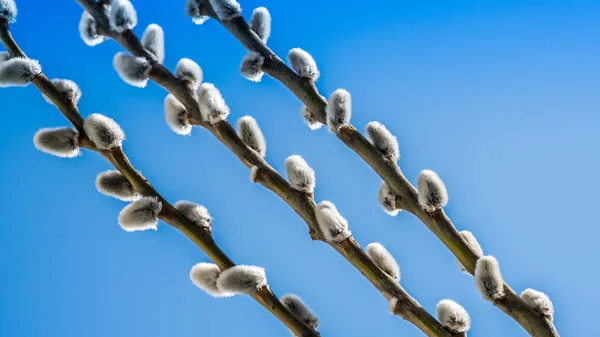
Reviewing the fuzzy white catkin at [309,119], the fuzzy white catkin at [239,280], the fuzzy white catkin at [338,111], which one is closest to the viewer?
the fuzzy white catkin at [239,280]

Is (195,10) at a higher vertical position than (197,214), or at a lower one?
higher

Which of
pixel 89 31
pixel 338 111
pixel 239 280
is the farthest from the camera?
pixel 89 31

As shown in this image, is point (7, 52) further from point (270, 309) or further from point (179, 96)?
point (270, 309)

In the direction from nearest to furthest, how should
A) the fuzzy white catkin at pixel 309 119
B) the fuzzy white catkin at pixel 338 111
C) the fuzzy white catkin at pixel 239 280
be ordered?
the fuzzy white catkin at pixel 239 280
the fuzzy white catkin at pixel 338 111
the fuzzy white catkin at pixel 309 119

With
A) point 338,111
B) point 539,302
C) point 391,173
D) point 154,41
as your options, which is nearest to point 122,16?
point 154,41

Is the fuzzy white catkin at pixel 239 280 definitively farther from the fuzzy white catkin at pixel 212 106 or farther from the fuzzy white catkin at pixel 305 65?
the fuzzy white catkin at pixel 305 65

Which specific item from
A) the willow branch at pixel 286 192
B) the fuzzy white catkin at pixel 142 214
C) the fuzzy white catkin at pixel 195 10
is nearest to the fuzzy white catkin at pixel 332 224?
the willow branch at pixel 286 192

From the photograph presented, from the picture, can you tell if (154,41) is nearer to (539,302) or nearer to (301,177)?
(301,177)
